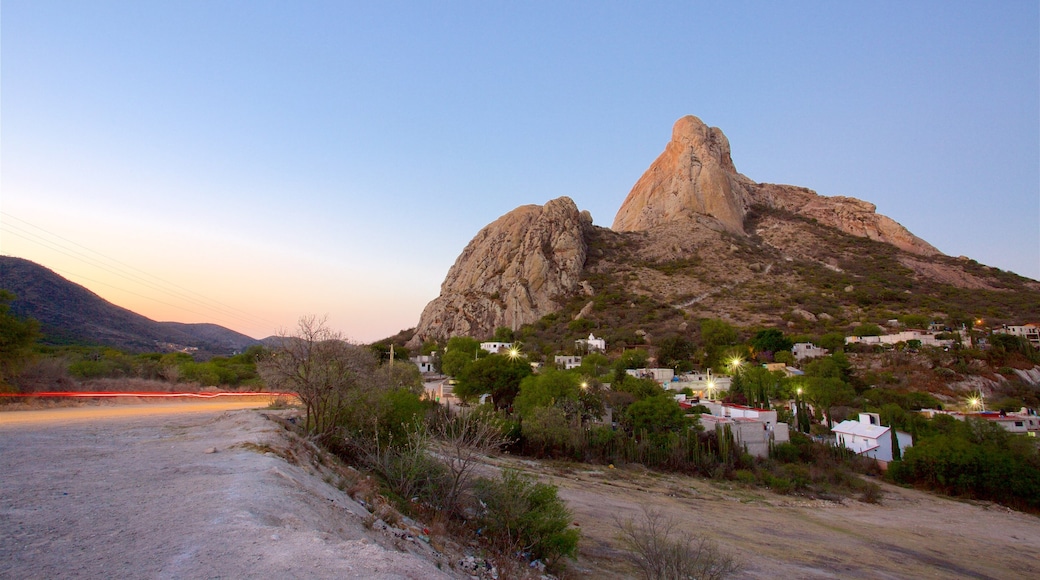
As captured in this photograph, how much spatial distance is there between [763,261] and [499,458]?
264ft

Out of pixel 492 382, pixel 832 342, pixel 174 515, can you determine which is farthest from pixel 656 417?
pixel 832 342

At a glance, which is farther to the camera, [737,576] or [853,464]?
[853,464]

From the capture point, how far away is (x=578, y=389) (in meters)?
34.1

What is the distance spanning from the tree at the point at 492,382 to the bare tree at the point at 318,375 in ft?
72.5

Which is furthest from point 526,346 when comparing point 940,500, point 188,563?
point 188,563

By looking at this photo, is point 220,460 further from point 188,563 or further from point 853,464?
point 853,464

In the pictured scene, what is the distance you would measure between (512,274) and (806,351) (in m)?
44.7

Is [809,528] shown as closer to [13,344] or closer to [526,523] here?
[526,523]

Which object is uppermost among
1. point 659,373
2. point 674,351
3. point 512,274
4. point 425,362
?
point 512,274

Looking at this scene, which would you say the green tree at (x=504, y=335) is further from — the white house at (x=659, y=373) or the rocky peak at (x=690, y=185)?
the rocky peak at (x=690, y=185)

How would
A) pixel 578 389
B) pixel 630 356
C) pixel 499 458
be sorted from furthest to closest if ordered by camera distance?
1. pixel 630 356
2. pixel 578 389
3. pixel 499 458

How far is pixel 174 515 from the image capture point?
6.72 metres

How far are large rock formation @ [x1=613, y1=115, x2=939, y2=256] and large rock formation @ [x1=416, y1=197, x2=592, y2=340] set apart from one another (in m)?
29.4

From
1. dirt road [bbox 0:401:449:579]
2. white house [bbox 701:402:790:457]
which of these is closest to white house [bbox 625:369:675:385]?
white house [bbox 701:402:790:457]
